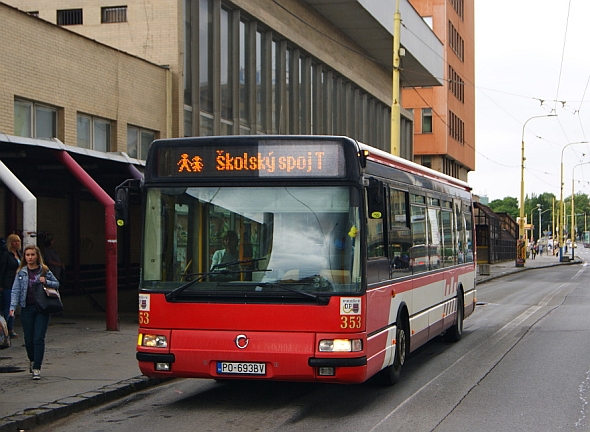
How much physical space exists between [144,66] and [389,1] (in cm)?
1988

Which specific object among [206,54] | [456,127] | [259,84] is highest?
[456,127]

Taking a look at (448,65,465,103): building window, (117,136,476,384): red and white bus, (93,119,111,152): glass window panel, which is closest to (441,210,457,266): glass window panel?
(117,136,476,384): red and white bus

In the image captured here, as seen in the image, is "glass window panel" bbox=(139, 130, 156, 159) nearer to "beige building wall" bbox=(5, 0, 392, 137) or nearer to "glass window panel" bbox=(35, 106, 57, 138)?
"beige building wall" bbox=(5, 0, 392, 137)

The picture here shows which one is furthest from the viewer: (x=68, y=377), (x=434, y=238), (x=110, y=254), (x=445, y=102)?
(x=445, y=102)

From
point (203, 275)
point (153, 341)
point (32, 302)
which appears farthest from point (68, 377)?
point (203, 275)

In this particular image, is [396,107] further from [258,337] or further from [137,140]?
[258,337]

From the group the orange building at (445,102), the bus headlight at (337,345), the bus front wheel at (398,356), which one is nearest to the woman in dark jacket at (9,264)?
the bus front wheel at (398,356)

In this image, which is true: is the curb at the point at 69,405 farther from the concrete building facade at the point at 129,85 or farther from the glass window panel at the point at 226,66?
the glass window panel at the point at 226,66

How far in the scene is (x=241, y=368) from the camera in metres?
9.09

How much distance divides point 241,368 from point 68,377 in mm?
3179

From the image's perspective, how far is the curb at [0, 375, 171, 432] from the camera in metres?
8.57

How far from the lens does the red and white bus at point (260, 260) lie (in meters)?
9.01

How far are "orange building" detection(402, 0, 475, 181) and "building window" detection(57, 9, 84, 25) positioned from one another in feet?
134

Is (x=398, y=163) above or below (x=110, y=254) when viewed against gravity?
above
